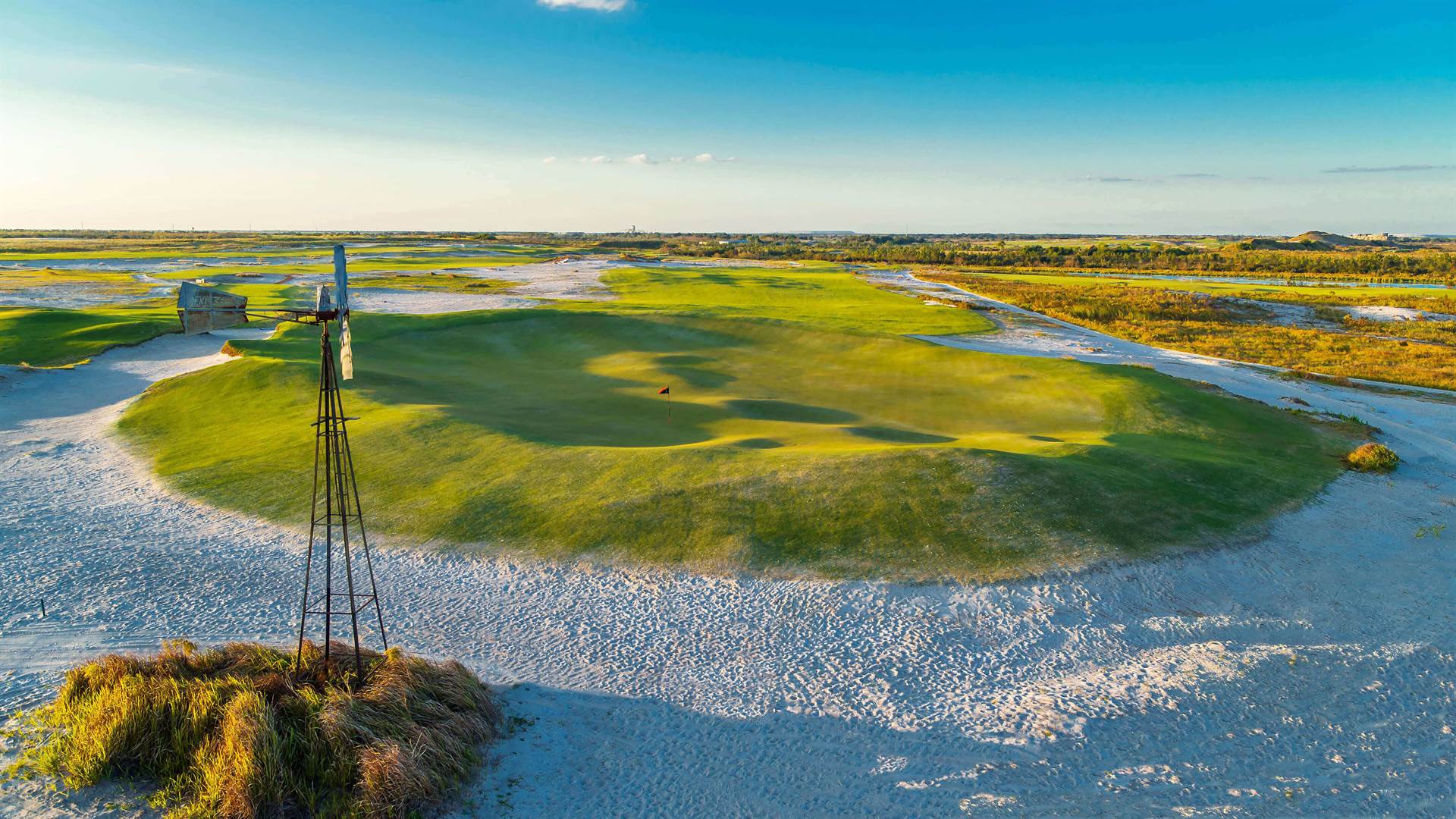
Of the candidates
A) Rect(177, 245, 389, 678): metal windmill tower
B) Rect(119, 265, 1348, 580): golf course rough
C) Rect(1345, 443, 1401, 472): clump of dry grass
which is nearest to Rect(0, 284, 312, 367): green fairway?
Rect(119, 265, 1348, 580): golf course rough

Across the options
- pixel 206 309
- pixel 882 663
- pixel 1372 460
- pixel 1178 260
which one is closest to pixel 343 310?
pixel 206 309

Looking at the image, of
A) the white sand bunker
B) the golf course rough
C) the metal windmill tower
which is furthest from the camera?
the white sand bunker

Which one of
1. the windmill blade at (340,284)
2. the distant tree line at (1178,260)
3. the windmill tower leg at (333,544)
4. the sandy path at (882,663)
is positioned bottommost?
the sandy path at (882,663)

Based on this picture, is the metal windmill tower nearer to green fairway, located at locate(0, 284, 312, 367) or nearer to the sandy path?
the sandy path

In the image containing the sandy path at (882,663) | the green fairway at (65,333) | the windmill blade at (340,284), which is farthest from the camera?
the green fairway at (65,333)

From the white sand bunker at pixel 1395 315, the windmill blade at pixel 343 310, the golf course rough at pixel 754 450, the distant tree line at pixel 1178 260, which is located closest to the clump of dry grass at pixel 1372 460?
the golf course rough at pixel 754 450

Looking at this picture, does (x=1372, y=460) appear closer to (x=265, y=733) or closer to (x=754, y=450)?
(x=754, y=450)

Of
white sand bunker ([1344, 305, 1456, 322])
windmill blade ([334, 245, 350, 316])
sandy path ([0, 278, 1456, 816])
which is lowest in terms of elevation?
sandy path ([0, 278, 1456, 816])

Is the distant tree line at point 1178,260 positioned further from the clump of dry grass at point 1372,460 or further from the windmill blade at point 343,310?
the windmill blade at point 343,310

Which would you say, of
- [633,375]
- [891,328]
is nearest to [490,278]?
[891,328]
